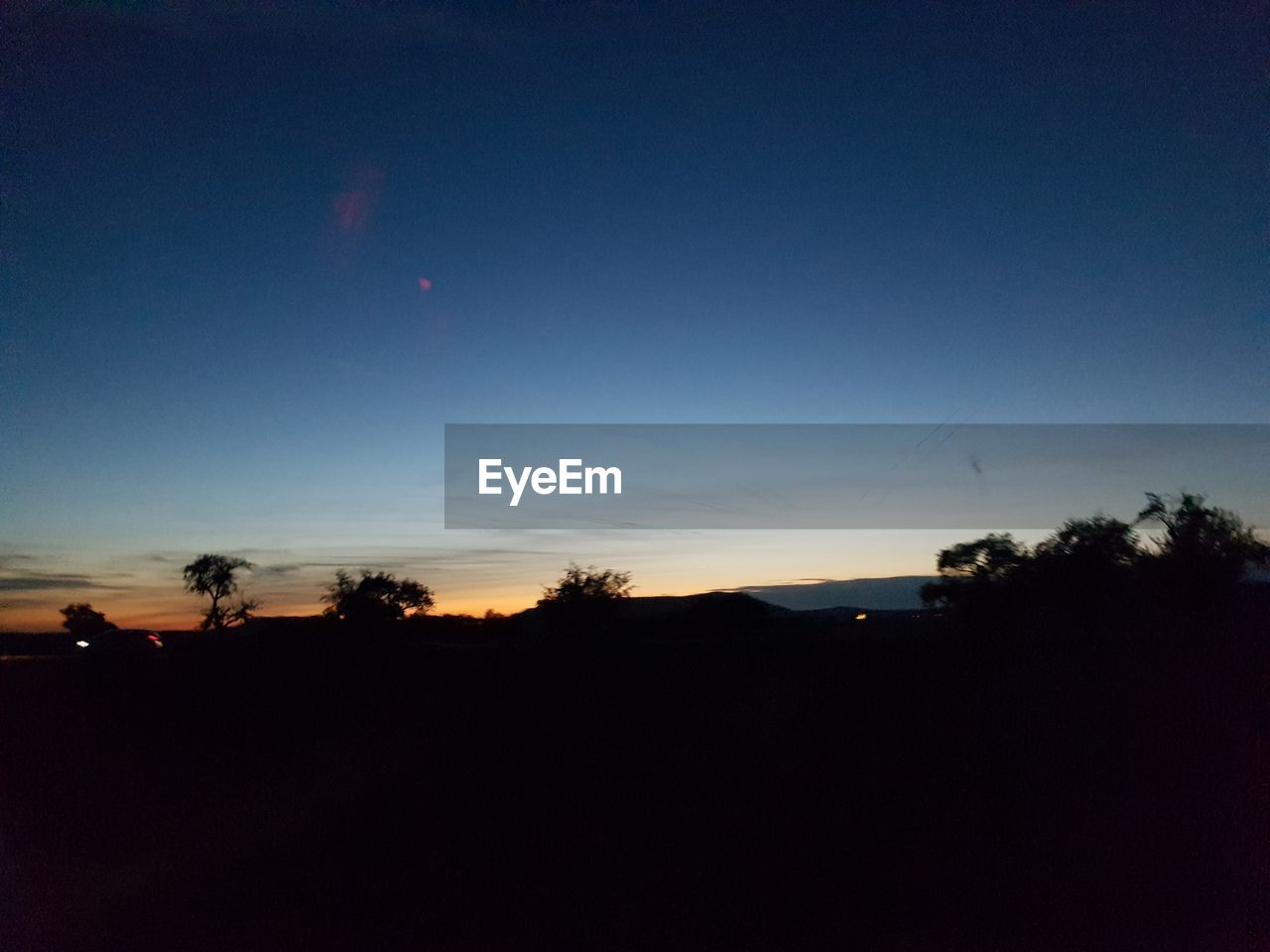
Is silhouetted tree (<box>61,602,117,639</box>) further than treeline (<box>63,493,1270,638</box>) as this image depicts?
Yes

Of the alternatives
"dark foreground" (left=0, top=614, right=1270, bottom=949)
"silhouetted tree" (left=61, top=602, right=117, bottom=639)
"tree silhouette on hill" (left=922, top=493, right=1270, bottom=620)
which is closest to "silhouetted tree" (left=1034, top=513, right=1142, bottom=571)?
"tree silhouette on hill" (left=922, top=493, right=1270, bottom=620)

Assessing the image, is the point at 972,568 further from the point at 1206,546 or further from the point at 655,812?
the point at 655,812

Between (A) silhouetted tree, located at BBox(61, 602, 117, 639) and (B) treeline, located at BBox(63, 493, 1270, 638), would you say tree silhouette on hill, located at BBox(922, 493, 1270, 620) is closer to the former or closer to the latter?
(B) treeline, located at BBox(63, 493, 1270, 638)

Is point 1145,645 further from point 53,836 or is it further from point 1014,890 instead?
point 53,836

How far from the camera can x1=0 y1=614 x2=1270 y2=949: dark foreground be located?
7.79 metres

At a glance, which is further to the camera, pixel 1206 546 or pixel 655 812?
pixel 1206 546

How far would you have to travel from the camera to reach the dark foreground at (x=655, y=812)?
7.79 m

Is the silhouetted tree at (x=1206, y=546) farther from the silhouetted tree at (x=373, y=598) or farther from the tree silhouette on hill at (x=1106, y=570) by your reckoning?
the silhouetted tree at (x=373, y=598)

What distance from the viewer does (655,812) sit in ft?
36.3

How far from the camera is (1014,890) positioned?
27.3ft

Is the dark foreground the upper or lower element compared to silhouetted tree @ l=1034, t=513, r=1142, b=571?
lower

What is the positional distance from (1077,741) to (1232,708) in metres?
4.20

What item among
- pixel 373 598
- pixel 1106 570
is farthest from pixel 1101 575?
pixel 373 598

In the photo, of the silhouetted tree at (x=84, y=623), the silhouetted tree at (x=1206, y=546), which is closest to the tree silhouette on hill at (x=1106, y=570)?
the silhouetted tree at (x=1206, y=546)
